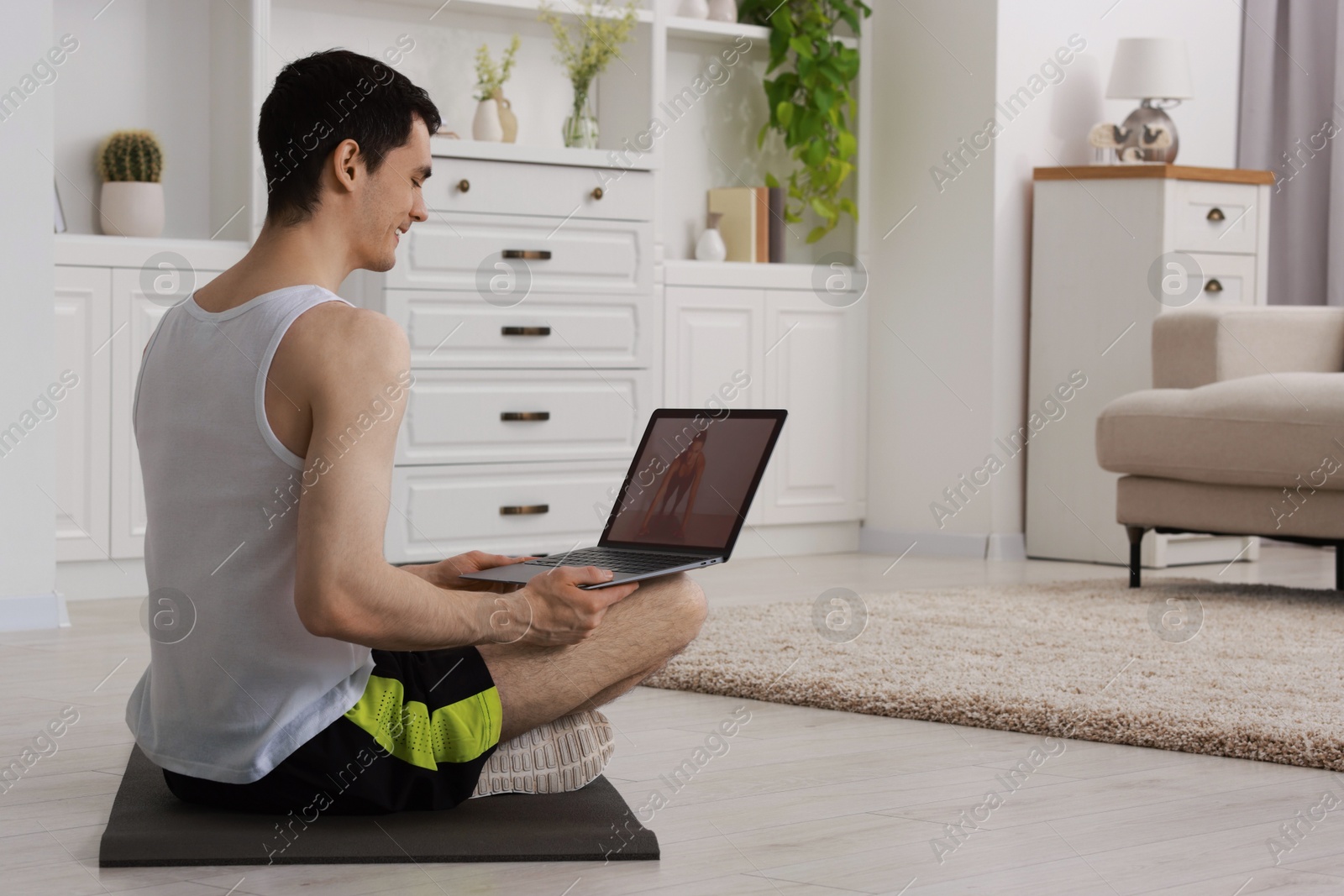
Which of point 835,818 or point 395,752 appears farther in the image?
point 835,818

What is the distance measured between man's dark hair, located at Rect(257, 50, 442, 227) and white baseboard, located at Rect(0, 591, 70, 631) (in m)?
1.96

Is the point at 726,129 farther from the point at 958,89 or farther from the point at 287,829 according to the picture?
the point at 287,829

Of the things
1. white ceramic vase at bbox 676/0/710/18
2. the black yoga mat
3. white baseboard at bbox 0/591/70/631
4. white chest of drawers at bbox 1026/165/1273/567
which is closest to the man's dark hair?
the black yoga mat

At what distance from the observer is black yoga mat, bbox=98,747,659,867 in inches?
59.9

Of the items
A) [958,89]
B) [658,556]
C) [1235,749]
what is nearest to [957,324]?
[958,89]

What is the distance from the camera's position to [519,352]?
4043 mm

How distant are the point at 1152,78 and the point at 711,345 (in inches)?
59.8

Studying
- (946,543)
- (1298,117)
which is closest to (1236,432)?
(946,543)

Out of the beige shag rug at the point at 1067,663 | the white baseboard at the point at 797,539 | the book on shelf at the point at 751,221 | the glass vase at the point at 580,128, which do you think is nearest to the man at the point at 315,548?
the beige shag rug at the point at 1067,663

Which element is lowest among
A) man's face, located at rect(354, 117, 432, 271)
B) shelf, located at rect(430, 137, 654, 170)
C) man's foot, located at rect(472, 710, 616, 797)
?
man's foot, located at rect(472, 710, 616, 797)

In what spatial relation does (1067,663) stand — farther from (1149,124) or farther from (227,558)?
(1149,124)

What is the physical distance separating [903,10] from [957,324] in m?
1.02

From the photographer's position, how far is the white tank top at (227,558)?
1469mm

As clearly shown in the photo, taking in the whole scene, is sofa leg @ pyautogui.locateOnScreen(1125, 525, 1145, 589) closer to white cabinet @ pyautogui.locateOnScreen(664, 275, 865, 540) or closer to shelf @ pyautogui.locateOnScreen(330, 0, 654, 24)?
white cabinet @ pyautogui.locateOnScreen(664, 275, 865, 540)
